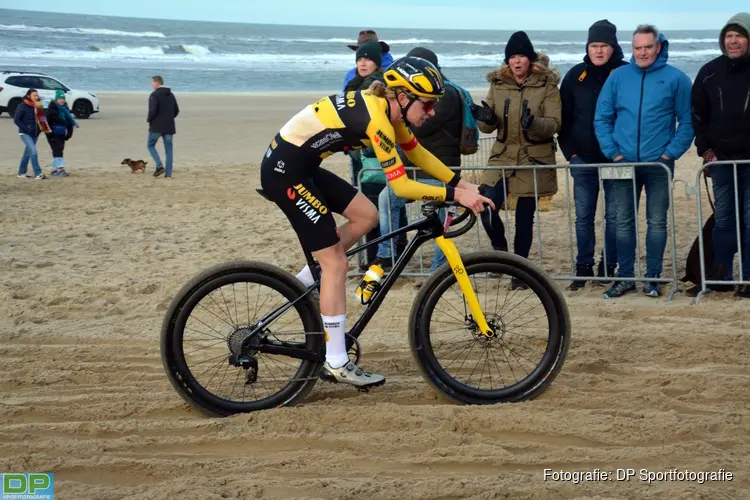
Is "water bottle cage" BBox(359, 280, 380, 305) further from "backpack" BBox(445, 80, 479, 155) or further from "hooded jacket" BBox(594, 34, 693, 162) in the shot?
"hooded jacket" BBox(594, 34, 693, 162)

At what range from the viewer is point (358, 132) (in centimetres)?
516

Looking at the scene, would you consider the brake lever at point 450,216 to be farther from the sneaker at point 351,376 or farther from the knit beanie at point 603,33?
the knit beanie at point 603,33

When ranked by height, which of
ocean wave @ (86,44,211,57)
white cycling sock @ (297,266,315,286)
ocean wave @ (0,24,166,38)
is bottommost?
white cycling sock @ (297,266,315,286)

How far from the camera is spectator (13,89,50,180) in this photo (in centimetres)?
1688

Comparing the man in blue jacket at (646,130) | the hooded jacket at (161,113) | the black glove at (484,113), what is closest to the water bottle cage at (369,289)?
the black glove at (484,113)

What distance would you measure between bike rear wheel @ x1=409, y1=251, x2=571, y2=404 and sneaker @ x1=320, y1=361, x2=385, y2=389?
0.34 meters

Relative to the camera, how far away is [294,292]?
550cm

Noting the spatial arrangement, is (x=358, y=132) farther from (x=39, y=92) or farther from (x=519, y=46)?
(x=39, y=92)

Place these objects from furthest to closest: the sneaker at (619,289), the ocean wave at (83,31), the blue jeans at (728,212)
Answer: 1. the ocean wave at (83,31)
2. the sneaker at (619,289)
3. the blue jeans at (728,212)

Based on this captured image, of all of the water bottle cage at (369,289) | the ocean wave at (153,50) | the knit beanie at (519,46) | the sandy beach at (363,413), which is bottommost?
the sandy beach at (363,413)

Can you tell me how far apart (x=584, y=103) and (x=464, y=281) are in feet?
11.8

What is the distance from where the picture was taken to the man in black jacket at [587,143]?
8.31 meters

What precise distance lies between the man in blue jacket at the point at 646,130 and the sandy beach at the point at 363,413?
0.48 m

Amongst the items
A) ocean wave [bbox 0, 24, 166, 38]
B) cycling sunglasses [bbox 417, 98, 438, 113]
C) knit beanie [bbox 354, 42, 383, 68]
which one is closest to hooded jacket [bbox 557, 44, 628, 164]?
knit beanie [bbox 354, 42, 383, 68]
